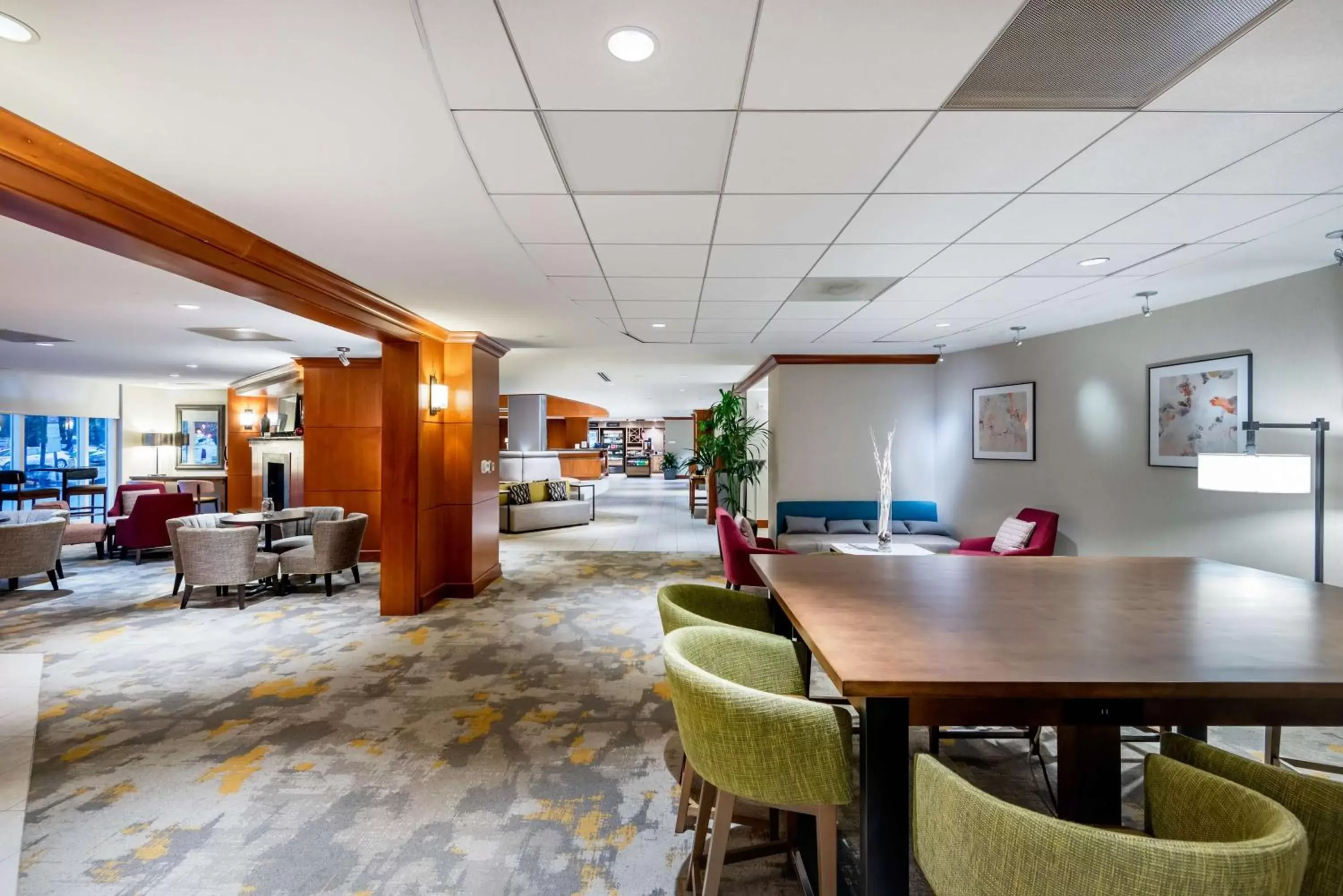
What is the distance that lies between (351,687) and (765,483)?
24.2 feet

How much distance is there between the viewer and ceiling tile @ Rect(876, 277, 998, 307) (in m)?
3.80

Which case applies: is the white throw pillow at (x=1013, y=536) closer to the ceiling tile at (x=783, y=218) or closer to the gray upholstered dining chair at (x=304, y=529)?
the ceiling tile at (x=783, y=218)

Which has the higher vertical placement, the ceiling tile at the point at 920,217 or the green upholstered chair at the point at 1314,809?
the ceiling tile at the point at 920,217

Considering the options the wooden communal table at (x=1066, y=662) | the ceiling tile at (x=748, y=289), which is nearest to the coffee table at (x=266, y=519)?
the ceiling tile at (x=748, y=289)

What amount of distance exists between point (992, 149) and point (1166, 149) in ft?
1.97

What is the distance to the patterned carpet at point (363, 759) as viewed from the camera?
2.08m

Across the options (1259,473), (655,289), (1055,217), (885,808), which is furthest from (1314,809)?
(655,289)

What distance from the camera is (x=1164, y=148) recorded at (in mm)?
2105

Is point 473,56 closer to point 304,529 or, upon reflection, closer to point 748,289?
point 748,289

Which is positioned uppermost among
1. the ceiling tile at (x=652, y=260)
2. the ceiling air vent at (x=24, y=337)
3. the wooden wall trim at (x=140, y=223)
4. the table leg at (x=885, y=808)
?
the ceiling air vent at (x=24, y=337)

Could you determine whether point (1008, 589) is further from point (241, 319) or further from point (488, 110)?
point (241, 319)

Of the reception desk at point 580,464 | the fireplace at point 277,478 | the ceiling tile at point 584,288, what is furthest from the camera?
the reception desk at point 580,464

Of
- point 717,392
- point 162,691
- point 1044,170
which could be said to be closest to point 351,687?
point 162,691

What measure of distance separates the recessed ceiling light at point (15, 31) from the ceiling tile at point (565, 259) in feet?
5.87
